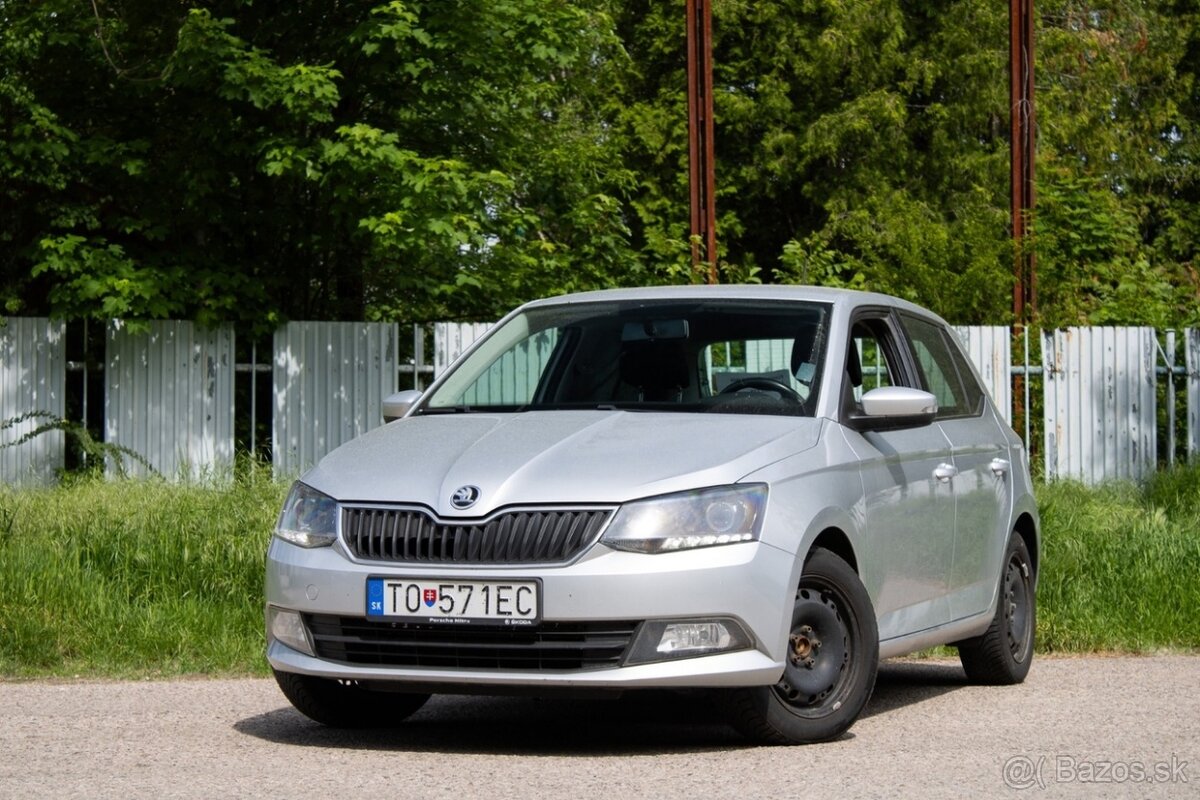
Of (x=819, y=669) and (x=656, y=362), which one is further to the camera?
(x=656, y=362)

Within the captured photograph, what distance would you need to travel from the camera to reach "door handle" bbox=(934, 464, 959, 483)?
761cm

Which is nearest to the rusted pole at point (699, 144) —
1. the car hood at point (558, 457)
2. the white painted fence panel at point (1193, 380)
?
the white painted fence panel at point (1193, 380)

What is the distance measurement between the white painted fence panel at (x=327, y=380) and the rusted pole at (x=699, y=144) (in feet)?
11.9

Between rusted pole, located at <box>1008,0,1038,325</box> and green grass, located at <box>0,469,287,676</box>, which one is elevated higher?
rusted pole, located at <box>1008,0,1038,325</box>

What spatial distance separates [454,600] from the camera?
600cm

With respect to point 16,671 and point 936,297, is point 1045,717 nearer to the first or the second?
point 16,671

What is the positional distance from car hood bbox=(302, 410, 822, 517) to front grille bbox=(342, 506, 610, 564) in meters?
0.04

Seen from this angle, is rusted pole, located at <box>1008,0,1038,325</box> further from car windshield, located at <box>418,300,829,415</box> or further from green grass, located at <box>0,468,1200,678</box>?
car windshield, located at <box>418,300,829,415</box>

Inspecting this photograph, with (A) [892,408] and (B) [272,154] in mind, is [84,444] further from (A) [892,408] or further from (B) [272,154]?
(A) [892,408]

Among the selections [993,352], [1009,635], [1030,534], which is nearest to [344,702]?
[1009,635]

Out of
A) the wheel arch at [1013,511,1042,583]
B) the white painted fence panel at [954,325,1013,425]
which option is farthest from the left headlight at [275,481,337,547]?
the white painted fence panel at [954,325,1013,425]

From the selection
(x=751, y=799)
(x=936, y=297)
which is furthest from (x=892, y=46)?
(x=751, y=799)

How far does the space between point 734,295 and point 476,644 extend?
2.12 meters

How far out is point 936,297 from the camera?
2053 centimetres
